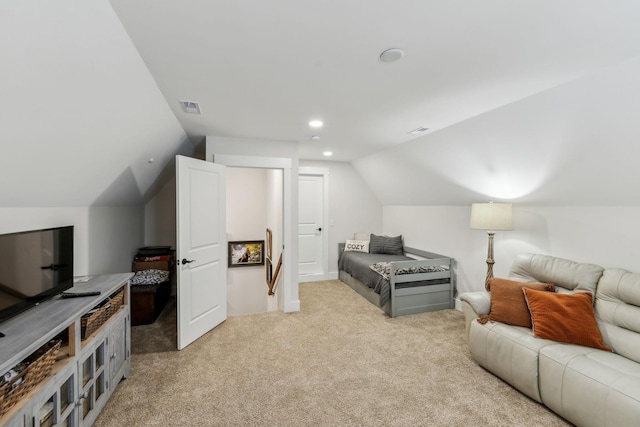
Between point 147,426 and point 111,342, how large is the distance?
659 mm

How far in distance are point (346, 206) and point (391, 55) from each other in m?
3.98

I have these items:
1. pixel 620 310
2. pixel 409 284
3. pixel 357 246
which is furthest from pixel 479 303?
pixel 357 246

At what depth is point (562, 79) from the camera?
1.92 metres

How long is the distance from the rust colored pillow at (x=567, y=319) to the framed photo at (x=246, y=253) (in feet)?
15.4

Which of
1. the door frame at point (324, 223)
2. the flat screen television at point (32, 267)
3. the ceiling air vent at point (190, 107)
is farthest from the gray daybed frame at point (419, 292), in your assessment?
the flat screen television at point (32, 267)

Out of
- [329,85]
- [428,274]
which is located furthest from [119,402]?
[428,274]

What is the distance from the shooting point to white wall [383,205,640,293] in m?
2.35

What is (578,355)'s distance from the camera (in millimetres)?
1940

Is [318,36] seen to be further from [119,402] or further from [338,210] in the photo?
[338,210]

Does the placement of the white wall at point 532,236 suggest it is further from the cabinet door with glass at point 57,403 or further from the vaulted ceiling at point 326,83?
the cabinet door with glass at point 57,403

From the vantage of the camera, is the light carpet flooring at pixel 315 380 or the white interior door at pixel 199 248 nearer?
the light carpet flooring at pixel 315 380

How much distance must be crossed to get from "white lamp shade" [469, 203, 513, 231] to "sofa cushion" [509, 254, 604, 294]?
1.19 feet

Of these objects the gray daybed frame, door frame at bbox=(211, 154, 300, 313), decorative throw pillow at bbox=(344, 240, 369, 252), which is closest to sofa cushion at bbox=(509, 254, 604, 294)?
the gray daybed frame

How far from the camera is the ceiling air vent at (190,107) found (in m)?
2.48
